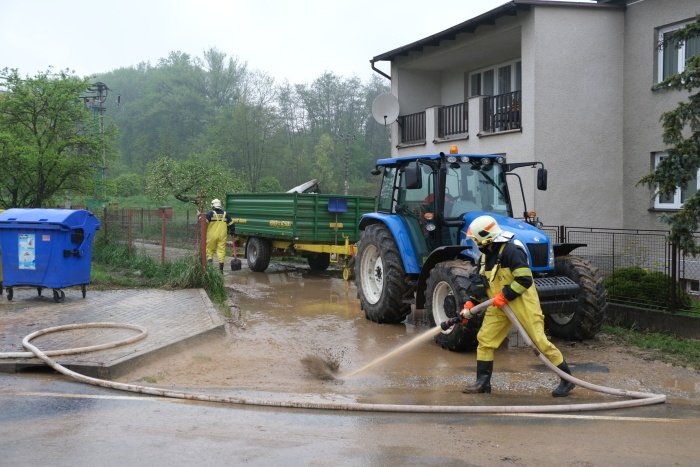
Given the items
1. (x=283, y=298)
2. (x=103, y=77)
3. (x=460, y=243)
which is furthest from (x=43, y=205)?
(x=103, y=77)

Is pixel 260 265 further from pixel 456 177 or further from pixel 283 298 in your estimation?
pixel 456 177

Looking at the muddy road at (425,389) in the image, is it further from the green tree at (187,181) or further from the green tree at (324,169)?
the green tree at (324,169)

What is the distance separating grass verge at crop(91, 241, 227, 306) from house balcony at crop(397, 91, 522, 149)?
7535 mm

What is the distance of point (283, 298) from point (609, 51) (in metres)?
9.00

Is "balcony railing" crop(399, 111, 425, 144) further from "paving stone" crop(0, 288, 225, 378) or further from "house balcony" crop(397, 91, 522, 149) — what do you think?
"paving stone" crop(0, 288, 225, 378)

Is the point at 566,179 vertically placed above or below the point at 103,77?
below

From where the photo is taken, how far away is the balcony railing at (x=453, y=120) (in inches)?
707

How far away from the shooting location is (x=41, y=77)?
17.8 metres

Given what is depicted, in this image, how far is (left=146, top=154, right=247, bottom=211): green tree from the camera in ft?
87.9

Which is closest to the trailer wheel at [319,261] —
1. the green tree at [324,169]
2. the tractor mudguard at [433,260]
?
the tractor mudguard at [433,260]

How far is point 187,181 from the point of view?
2689 centimetres

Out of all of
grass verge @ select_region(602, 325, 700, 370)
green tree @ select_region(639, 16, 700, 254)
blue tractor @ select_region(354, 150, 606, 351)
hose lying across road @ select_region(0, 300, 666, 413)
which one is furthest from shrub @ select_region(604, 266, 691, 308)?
hose lying across road @ select_region(0, 300, 666, 413)

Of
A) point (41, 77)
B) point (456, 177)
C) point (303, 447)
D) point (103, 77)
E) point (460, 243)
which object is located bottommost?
point (303, 447)

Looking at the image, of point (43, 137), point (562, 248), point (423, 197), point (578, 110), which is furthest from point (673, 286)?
point (43, 137)
